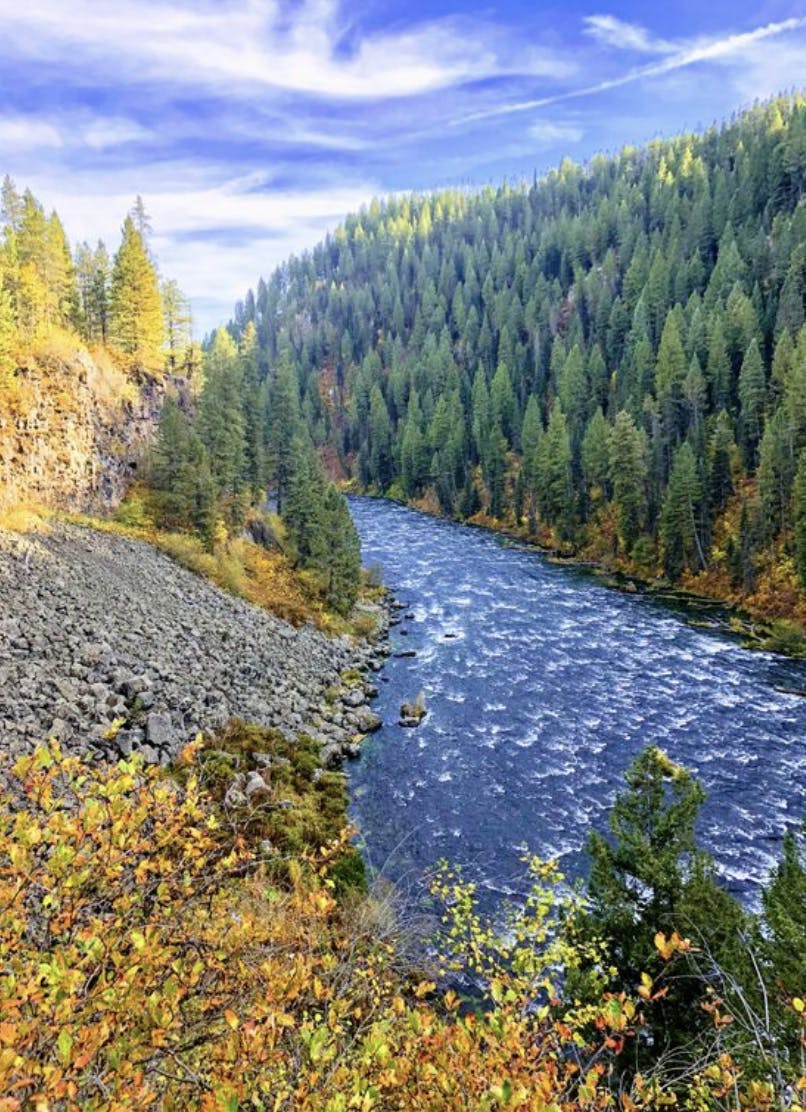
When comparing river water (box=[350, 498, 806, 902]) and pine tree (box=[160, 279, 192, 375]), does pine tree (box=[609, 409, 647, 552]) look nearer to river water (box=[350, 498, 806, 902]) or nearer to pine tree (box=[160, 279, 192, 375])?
river water (box=[350, 498, 806, 902])

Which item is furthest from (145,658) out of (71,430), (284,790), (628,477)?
(628,477)

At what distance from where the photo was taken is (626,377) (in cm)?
10088

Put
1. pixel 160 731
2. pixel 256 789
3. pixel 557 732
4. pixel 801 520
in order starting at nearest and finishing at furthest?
pixel 256 789
pixel 160 731
pixel 557 732
pixel 801 520

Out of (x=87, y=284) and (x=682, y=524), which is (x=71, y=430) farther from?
(x=682, y=524)

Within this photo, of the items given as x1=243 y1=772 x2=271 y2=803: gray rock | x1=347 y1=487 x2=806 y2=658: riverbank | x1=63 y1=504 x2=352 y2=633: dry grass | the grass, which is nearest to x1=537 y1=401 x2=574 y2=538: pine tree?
x1=347 y1=487 x2=806 y2=658: riverbank

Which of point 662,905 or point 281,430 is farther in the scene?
point 281,430

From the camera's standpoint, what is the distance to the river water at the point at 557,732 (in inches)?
1067

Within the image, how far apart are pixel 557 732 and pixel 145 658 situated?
22538mm

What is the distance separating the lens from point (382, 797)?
101 ft

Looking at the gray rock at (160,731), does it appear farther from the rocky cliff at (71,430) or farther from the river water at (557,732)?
the rocky cliff at (71,430)

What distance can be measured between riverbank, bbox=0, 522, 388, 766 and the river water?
168 inches

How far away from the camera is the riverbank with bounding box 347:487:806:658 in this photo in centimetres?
4931

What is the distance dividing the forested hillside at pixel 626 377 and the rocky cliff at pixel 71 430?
96.1 ft

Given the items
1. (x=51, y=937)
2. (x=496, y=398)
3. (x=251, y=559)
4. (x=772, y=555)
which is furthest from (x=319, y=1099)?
(x=496, y=398)
